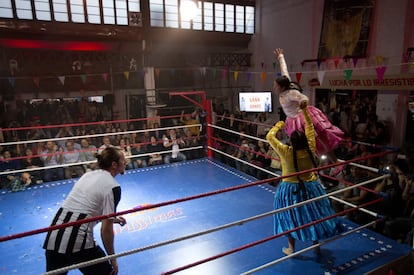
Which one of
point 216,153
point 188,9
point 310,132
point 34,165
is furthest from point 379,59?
point 34,165

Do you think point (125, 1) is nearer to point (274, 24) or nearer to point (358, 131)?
point (274, 24)

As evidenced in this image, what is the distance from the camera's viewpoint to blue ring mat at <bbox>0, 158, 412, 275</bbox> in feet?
7.74

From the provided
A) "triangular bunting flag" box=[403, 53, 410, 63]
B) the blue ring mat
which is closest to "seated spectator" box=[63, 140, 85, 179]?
the blue ring mat

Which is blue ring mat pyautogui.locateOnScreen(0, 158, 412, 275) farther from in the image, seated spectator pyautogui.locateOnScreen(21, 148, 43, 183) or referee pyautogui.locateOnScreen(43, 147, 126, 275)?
referee pyautogui.locateOnScreen(43, 147, 126, 275)

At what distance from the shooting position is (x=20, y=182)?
13.9ft

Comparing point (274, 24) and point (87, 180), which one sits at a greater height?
point (274, 24)

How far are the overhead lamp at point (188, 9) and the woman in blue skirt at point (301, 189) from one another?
6.74 metres

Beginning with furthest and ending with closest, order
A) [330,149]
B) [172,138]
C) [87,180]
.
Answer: [172,138] < [330,149] < [87,180]

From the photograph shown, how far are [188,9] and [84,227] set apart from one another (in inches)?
303

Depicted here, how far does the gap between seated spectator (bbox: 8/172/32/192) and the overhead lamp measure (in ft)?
18.7

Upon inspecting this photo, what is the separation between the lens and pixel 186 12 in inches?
320

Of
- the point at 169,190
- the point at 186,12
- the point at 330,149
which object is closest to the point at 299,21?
the point at 186,12

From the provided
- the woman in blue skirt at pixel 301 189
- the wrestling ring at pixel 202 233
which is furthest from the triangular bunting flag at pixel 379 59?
the woman in blue skirt at pixel 301 189

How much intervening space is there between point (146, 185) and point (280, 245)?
213 cm
